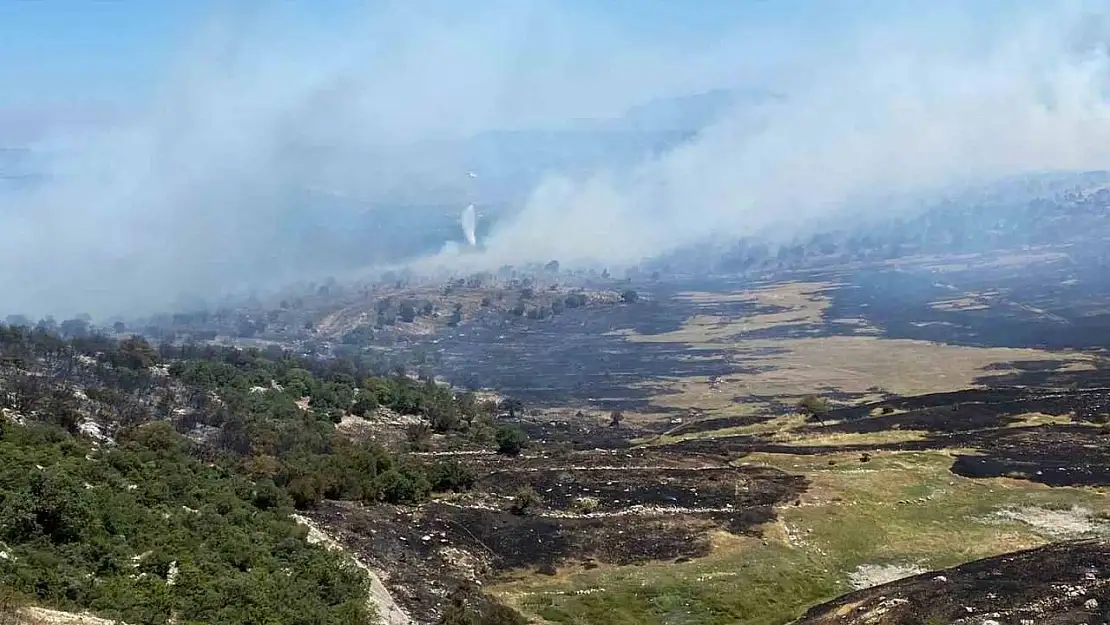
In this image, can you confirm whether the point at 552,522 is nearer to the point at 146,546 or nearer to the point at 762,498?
the point at 762,498

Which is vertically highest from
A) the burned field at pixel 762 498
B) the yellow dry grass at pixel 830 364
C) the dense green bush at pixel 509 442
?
the dense green bush at pixel 509 442

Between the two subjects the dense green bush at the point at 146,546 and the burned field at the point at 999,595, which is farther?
the burned field at the point at 999,595

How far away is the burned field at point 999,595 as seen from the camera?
2267 cm

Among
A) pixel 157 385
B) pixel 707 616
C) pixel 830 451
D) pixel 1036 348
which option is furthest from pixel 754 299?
pixel 707 616

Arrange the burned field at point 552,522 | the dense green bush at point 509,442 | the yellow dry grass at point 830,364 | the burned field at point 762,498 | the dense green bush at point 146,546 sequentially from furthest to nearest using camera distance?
1. the yellow dry grass at point 830,364
2. the dense green bush at point 509,442
3. the burned field at point 552,522
4. the burned field at point 762,498
5. the dense green bush at point 146,546

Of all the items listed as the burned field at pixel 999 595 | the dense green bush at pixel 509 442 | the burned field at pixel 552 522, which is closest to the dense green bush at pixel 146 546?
the burned field at pixel 552 522

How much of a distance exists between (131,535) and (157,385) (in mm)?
32714

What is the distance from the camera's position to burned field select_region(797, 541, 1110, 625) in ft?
74.4

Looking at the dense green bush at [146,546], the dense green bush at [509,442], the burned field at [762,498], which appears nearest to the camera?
the dense green bush at [146,546]

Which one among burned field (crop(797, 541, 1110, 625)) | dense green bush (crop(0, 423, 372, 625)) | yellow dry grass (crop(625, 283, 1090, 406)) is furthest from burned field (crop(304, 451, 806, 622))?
yellow dry grass (crop(625, 283, 1090, 406))

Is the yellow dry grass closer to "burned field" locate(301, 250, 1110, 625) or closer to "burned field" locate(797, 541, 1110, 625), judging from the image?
"burned field" locate(301, 250, 1110, 625)

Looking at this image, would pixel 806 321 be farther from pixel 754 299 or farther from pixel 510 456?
pixel 510 456

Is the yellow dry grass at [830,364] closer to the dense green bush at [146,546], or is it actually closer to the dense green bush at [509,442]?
the dense green bush at [509,442]

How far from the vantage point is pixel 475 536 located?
113 feet
